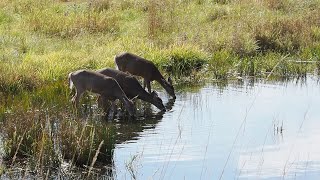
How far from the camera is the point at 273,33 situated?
22.1 meters

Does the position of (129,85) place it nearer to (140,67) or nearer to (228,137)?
(140,67)

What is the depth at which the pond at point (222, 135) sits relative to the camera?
37.3 ft

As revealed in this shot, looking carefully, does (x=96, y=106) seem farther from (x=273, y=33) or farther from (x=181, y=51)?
(x=273, y=33)

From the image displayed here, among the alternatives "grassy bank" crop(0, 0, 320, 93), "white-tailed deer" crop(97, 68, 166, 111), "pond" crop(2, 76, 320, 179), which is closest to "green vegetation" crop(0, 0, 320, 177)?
"grassy bank" crop(0, 0, 320, 93)

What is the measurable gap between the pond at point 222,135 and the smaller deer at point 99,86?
45 cm

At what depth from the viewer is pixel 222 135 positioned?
13328 millimetres

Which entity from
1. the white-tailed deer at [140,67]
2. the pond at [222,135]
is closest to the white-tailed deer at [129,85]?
the pond at [222,135]

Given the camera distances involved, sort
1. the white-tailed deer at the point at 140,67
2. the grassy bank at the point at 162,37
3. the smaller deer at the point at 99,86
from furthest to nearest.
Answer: the grassy bank at the point at 162,37 < the white-tailed deer at the point at 140,67 < the smaller deer at the point at 99,86

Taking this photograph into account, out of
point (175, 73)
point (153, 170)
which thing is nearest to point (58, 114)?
point (153, 170)

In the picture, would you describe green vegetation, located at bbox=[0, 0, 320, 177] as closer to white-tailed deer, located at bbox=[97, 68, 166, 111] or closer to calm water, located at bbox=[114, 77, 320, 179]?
calm water, located at bbox=[114, 77, 320, 179]

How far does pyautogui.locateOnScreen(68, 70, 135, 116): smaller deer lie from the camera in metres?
15.0

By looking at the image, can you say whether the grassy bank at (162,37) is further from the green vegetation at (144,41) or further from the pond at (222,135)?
the pond at (222,135)

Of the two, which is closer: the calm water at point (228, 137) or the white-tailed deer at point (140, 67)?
the calm water at point (228, 137)

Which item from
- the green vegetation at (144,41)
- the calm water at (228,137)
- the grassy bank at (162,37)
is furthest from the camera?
the grassy bank at (162,37)
